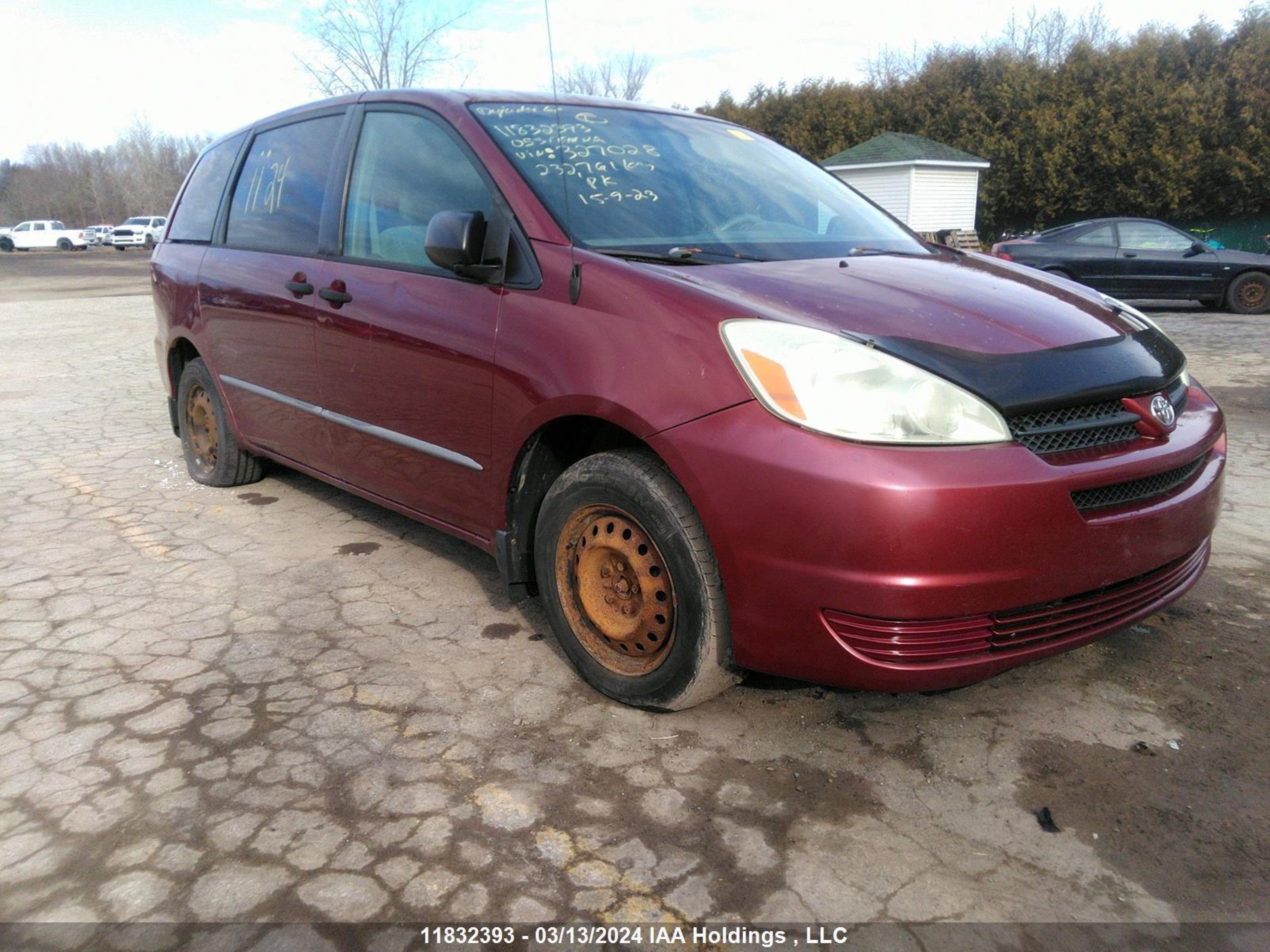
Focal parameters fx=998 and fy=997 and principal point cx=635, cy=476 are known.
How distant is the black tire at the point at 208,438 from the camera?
4965 millimetres

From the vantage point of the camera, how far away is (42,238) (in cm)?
5644

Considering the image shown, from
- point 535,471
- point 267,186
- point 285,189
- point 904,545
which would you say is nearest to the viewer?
point 904,545

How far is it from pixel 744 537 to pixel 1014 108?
29622mm

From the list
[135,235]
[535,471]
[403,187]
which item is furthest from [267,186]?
[135,235]

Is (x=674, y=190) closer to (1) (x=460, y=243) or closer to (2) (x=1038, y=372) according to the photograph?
(1) (x=460, y=243)

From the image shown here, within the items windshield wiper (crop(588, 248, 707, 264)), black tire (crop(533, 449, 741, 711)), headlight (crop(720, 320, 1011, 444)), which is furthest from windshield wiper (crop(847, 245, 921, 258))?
black tire (crop(533, 449, 741, 711))

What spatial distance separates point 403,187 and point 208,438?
2.33 meters

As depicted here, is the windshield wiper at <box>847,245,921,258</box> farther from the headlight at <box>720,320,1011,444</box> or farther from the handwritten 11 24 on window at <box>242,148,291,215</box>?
the handwritten 11 24 on window at <box>242,148,291,215</box>

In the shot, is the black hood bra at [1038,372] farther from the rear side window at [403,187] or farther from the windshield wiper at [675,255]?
the rear side window at [403,187]

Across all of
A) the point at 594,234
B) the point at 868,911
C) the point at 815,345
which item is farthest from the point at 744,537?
the point at 594,234

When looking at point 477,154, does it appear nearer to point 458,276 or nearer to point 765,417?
point 458,276

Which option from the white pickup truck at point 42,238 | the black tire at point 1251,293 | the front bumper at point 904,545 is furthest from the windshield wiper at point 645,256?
the white pickup truck at point 42,238

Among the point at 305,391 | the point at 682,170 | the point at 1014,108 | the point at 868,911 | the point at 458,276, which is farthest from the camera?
the point at 1014,108

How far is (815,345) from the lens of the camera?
7.82ft
